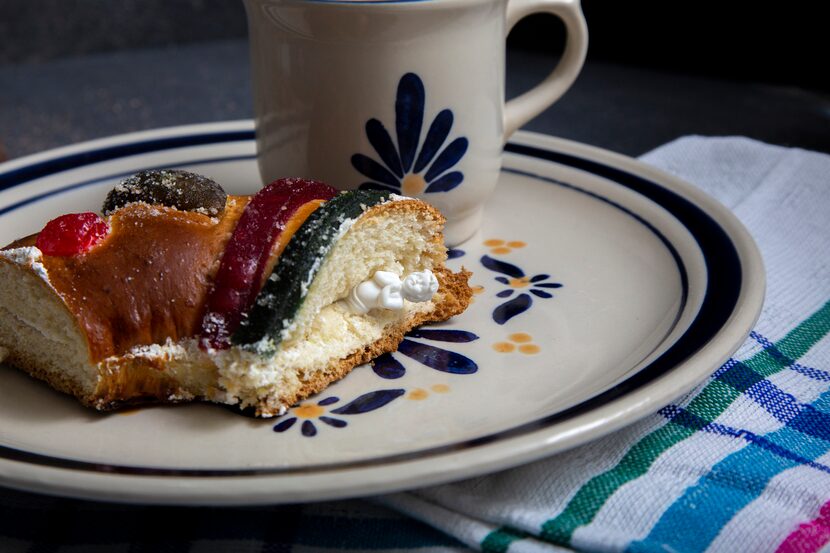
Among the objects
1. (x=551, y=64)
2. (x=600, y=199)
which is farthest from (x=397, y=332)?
(x=551, y=64)

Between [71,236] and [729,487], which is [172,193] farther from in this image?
[729,487]

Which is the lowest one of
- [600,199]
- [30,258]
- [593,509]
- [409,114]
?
[593,509]

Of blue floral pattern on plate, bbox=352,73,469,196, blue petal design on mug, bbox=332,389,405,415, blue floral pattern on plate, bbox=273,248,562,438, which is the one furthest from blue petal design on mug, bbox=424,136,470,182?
blue petal design on mug, bbox=332,389,405,415

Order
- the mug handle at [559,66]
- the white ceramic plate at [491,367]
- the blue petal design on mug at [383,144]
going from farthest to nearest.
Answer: the mug handle at [559,66], the blue petal design on mug at [383,144], the white ceramic plate at [491,367]

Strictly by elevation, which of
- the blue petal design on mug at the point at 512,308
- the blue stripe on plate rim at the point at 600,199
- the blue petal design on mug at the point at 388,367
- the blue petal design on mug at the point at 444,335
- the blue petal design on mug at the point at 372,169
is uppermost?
the blue petal design on mug at the point at 372,169

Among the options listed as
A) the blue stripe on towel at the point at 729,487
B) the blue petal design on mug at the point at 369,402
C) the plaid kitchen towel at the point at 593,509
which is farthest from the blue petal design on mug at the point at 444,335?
the blue stripe on towel at the point at 729,487

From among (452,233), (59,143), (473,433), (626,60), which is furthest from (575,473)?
(626,60)

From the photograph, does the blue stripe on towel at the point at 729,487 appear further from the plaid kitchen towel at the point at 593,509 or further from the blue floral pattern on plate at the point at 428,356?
the blue floral pattern on plate at the point at 428,356

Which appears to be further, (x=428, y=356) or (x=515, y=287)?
(x=515, y=287)
